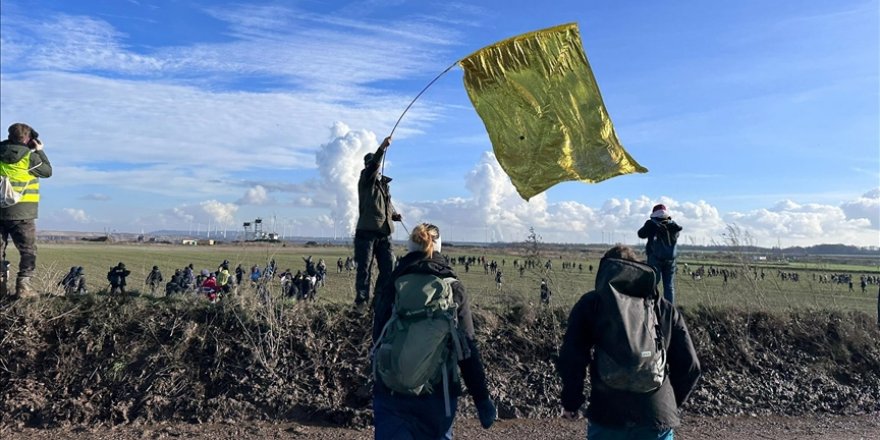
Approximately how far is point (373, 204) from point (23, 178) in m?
3.53

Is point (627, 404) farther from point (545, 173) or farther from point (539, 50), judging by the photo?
point (539, 50)

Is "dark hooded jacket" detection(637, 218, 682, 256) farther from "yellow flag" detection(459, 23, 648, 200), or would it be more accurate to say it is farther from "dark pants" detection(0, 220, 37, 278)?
"dark pants" detection(0, 220, 37, 278)

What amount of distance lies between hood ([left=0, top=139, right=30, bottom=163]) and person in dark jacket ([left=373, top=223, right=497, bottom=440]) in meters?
4.61

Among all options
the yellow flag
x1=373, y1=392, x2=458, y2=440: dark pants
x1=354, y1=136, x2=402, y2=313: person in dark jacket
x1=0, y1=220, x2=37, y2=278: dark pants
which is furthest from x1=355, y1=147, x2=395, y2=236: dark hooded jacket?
x1=373, y1=392, x2=458, y2=440: dark pants

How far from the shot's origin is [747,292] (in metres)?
9.03

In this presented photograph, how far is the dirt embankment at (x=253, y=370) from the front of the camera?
19.3ft

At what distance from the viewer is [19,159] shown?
20.0 ft

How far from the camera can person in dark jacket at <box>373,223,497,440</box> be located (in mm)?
3418

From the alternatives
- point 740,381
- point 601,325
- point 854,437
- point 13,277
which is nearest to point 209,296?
point 13,277

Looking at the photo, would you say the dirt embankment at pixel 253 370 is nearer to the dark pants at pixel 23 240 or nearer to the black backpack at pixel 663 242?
the dark pants at pixel 23 240

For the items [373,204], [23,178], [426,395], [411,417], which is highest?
[23,178]

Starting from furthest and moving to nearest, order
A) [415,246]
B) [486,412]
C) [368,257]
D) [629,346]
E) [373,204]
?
[368,257]
[373,204]
[415,246]
[486,412]
[629,346]

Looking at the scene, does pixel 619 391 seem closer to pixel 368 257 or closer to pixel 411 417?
pixel 411 417

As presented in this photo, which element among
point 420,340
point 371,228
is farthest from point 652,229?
point 420,340
